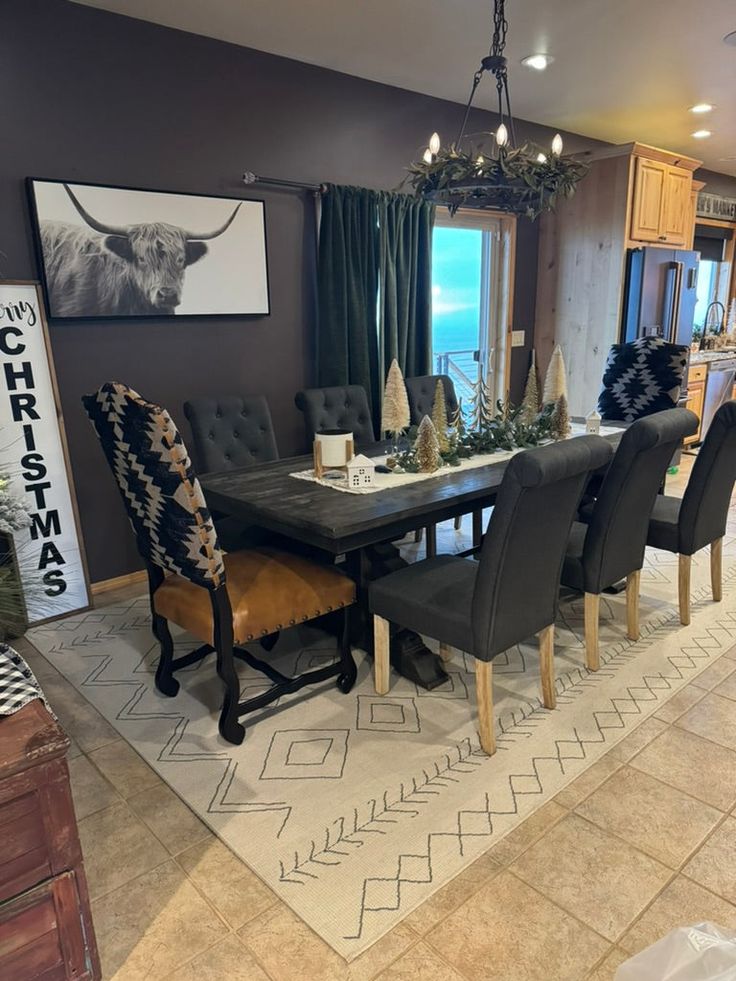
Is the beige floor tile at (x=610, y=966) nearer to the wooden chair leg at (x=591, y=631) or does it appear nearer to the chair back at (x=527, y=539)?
the chair back at (x=527, y=539)

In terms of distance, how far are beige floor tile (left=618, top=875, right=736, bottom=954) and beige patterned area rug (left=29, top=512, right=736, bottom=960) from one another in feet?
1.31

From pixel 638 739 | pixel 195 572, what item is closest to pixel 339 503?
pixel 195 572

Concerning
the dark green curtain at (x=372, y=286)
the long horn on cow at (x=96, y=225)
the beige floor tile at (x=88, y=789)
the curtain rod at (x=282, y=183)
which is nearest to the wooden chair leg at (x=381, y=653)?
the beige floor tile at (x=88, y=789)

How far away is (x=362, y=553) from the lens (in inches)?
100

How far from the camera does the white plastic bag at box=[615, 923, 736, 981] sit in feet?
3.63

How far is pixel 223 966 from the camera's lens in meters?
1.52

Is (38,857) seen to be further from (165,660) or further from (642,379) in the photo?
(642,379)

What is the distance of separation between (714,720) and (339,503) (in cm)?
153

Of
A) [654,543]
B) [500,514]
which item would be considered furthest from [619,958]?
[654,543]

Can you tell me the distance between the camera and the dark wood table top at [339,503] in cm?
219

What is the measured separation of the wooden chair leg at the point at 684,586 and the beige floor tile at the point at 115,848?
2386 millimetres

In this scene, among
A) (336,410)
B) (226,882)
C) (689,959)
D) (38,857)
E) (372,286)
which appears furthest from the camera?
(372,286)

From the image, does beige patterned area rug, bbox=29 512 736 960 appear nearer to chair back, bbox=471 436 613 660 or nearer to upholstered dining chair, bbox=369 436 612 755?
upholstered dining chair, bbox=369 436 612 755

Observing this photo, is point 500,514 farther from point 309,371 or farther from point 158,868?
point 309,371
